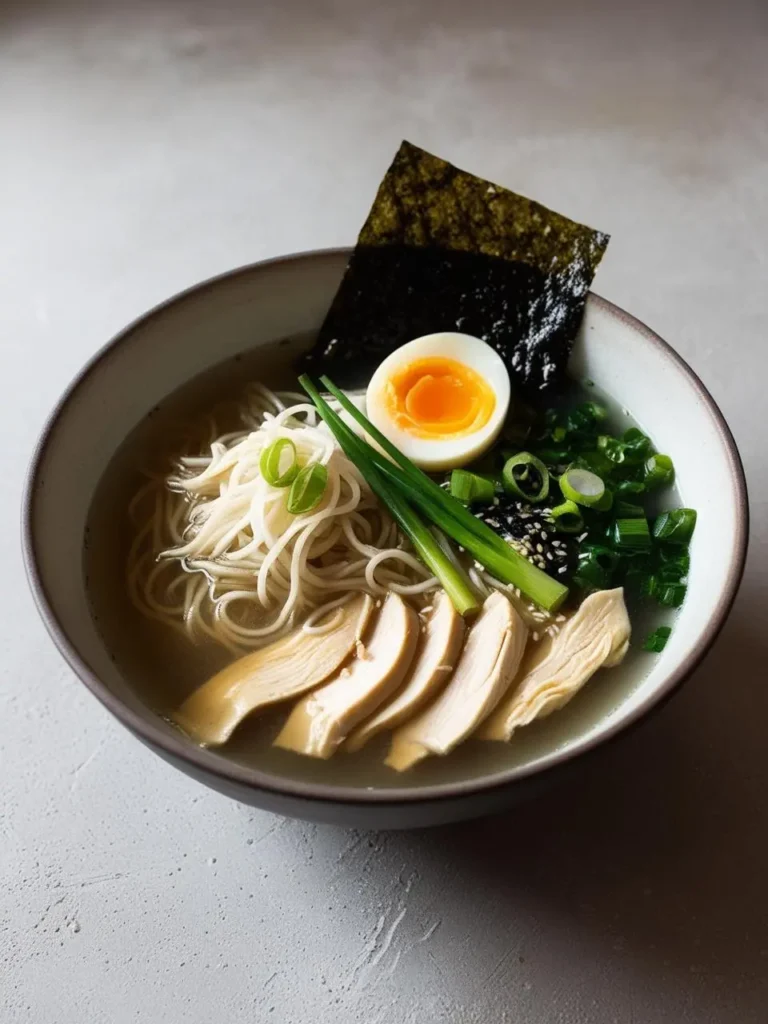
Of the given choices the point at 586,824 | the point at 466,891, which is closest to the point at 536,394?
the point at 586,824

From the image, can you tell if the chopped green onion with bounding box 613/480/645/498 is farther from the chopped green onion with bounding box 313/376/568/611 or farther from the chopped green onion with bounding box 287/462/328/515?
the chopped green onion with bounding box 287/462/328/515

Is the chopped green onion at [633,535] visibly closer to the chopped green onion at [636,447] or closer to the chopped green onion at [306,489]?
the chopped green onion at [636,447]

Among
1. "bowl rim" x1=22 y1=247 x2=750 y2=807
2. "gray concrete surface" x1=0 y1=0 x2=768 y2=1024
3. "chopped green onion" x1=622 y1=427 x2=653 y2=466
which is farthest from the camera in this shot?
"chopped green onion" x1=622 y1=427 x2=653 y2=466

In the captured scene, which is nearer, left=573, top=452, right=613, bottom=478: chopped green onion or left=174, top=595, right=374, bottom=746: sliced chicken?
left=174, top=595, right=374, bottom=746: sliced chicken

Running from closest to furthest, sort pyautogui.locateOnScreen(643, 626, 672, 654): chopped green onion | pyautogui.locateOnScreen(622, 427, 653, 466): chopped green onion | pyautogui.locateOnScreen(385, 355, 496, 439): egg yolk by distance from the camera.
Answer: pyautogui.locateOnScreen(643, 626, 672, 654): chopped green onion
pyautogui.locateOnScreen(622, 427, 653, 466): chopped green onion
pyautogui.locateOnScreen(385, 355, 496, 439): egg yolk

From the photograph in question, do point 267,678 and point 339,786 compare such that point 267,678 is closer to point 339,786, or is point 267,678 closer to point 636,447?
point 339,786

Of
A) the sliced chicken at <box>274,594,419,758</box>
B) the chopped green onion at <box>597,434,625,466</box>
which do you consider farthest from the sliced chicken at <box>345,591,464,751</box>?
the chopped green onion at <box>597,434,625,466</box>
